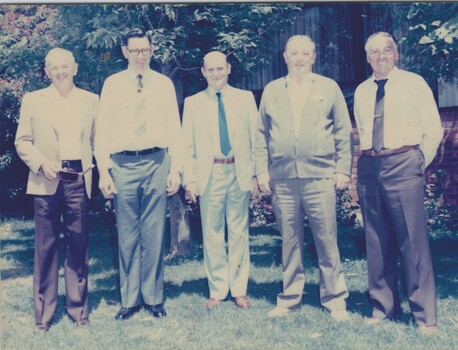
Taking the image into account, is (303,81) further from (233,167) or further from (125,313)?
(125,313)

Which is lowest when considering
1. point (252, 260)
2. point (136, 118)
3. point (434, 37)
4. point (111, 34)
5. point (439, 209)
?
point (252, 260)

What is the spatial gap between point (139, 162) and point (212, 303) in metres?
1.48

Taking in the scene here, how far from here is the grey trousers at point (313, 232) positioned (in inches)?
184

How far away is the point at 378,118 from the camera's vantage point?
4.46m

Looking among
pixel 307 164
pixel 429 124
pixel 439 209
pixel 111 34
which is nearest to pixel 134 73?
pixel 111 34

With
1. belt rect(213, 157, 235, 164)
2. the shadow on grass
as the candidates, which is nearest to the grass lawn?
the shadow on grass

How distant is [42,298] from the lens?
4.64 m

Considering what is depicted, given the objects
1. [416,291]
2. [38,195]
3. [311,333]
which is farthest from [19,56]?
[416,291]

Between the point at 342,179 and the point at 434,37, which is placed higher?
the point at 434,37

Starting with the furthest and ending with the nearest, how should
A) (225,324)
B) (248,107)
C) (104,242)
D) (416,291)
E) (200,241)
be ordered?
1. (200,241)
2. (104,242)
3. (248,107)
4. (225,324)
5. (416,291)

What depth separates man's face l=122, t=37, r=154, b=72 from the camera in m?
4.82

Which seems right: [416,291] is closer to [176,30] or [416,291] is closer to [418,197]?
[418,197]

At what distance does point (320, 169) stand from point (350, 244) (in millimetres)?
3182

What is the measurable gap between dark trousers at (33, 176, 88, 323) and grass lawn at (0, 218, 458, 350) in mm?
230
